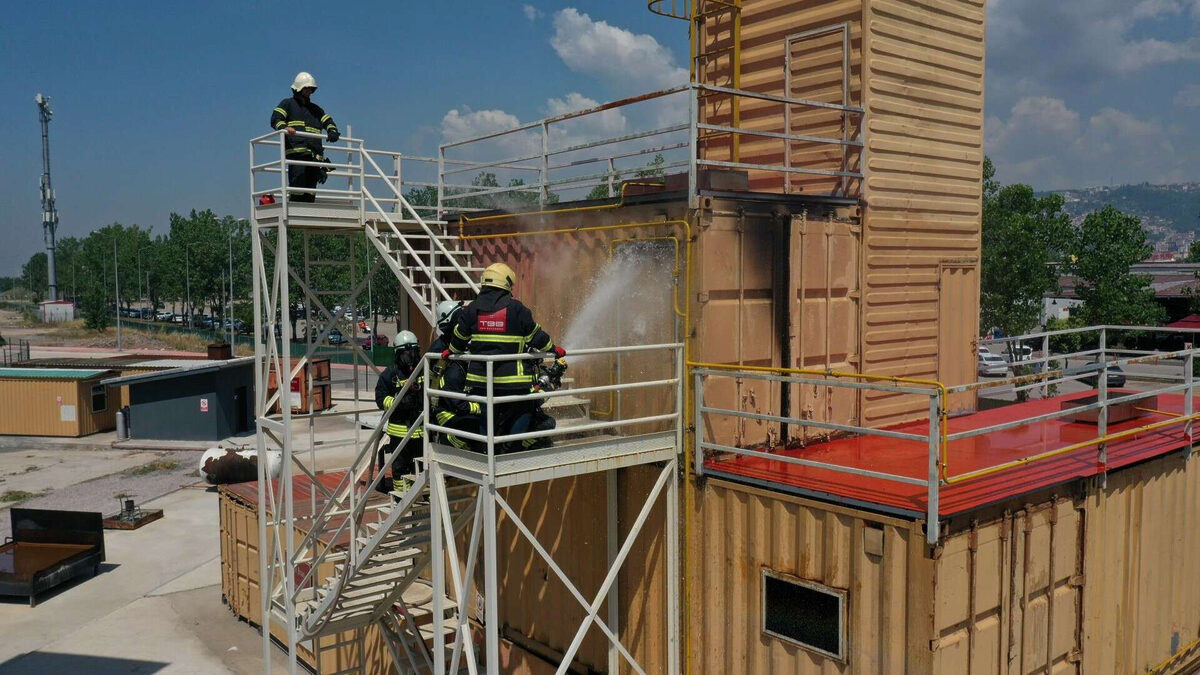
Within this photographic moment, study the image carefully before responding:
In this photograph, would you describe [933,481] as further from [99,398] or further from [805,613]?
[99,398]

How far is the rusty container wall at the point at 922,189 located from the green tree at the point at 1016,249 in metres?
19.0

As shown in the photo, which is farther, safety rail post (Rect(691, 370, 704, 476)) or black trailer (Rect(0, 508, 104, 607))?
black trailer (Rect(0, 508, 104, 607))

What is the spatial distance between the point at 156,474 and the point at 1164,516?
26686 mm

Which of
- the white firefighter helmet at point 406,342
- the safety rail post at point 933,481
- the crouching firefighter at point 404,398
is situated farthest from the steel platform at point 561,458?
the safety rail post at point 933,481

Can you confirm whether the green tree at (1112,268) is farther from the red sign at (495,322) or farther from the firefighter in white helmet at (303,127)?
the red sign at (495,322)

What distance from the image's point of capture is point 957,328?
12.0 meters

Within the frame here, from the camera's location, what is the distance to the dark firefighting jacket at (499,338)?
782 cm

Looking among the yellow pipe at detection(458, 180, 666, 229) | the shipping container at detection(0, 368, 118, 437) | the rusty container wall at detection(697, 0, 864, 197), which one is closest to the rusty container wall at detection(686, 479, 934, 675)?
the yellow pipe at detection(458, 180, 666, 229)

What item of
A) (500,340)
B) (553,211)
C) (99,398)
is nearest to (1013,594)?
(500,340)

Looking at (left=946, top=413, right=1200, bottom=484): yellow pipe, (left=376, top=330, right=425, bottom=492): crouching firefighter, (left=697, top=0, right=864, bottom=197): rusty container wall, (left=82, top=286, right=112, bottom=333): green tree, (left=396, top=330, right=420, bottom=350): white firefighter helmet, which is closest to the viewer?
(left=946, top=413, right=1200, bottom=484): yellow pipe

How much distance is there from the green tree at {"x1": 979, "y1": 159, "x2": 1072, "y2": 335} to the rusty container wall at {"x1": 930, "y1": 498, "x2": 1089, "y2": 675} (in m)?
22.8

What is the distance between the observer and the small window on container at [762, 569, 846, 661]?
7664 millimetres

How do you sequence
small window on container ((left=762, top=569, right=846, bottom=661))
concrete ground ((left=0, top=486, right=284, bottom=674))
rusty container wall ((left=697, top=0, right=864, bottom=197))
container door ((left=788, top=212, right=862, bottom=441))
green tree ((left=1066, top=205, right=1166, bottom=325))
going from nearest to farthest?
small window on container ((left=762, top=569, right=846, bottom=661)) < container door ((left=788, top=212, right=862, bottom=441)) < rusty container wall ((left=697, top=0, right=864, bottom=197)) < concrete ground ((left=0, top=486, right=284, bottom=674)) < green tree ((left=1066, top=205, right=1166, bottom=325))

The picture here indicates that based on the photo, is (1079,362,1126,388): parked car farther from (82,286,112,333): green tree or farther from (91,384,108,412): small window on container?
(82,286,112,333): green tree
